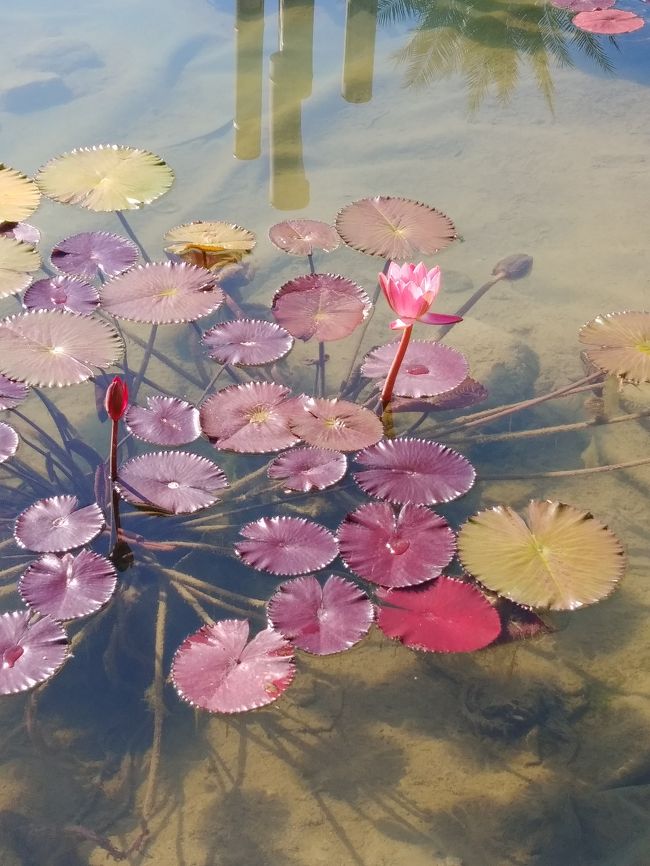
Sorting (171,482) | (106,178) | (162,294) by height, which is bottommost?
(171,482)

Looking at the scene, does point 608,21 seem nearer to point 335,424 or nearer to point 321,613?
point 335,424

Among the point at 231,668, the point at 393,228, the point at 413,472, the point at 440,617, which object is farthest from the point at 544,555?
the point at 393,228

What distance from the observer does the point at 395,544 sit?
8.07 ft

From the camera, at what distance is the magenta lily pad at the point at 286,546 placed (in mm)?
2410

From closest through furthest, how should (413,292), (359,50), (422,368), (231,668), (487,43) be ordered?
1. (231,668)
2. (413,292)
3. (422,368)
4. (359,50)
5. (487,43)

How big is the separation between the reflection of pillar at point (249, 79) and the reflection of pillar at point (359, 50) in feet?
1.86

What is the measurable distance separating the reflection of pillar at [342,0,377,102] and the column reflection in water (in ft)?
0.81

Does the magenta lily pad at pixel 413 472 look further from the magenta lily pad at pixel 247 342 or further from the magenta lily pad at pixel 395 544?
the magenta lily pad at pixel 247 342

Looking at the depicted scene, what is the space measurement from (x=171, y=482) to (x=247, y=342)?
0.71 meters

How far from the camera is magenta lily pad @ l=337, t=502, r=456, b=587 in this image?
7.82 ft

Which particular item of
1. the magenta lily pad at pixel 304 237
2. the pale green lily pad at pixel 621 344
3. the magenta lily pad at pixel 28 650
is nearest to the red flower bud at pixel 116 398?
the magenta lily pad at pixel 28 650

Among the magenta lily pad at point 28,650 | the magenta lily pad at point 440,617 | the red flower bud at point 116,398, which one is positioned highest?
the red flower bud at point 116,398

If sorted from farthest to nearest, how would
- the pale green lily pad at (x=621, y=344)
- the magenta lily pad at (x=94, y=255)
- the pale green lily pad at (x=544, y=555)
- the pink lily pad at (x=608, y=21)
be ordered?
1. the pink lily pad at (x=608, y=21)
2. the magenta lily pad at (x=94, y=255)
3. the pale green lily pad at (x=621, y=344)
4. the pale green lily pad at (x=544, y=555)

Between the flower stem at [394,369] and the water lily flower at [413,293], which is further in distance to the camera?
the flower stem at [394,369]
